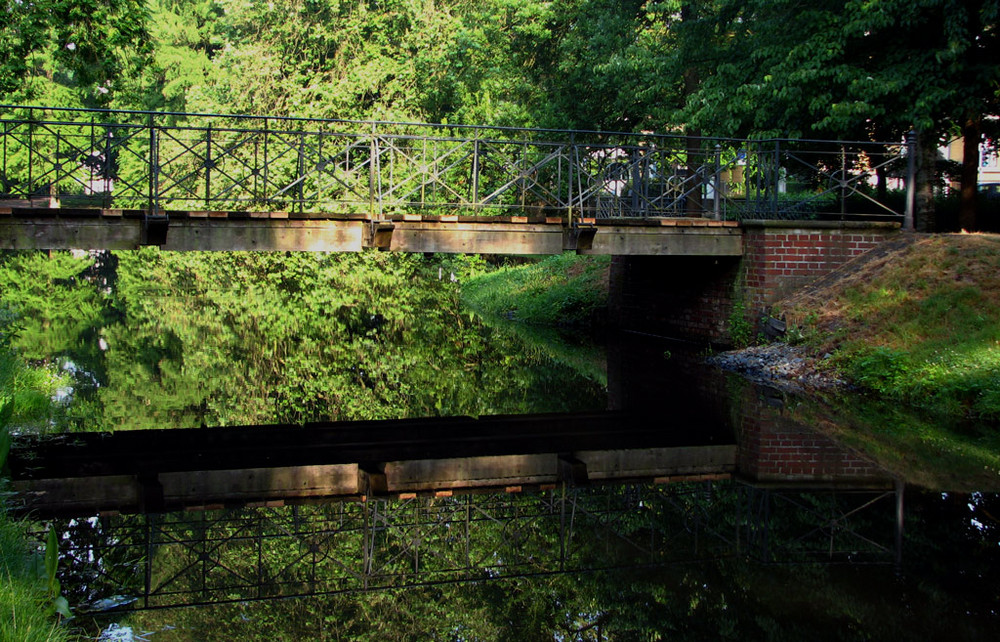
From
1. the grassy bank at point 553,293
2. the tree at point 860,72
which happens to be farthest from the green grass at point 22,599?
the grassy bank at point 553,293

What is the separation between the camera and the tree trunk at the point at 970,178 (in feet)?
60.3

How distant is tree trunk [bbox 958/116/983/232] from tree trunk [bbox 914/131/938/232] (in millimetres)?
843

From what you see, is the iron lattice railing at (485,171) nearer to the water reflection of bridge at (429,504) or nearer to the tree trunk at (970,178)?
the tree trunk at (970,178)

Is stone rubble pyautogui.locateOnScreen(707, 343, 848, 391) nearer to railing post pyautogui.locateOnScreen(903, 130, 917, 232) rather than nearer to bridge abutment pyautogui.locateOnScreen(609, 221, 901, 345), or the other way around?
bridge abutment pyautogui.locateOnScreen(609, 221, 901, 345)

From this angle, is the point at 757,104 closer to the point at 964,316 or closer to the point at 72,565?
the point at 964,316

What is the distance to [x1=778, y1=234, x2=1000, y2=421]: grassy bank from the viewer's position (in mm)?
11789

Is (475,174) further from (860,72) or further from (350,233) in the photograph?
(860,72)

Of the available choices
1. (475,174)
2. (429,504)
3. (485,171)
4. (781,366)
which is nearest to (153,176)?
(475,174)

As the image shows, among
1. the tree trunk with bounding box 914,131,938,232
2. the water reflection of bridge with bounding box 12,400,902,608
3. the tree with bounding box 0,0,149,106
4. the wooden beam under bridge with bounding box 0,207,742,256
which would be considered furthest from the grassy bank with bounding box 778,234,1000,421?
the tree with bounding box 0,0,149,106

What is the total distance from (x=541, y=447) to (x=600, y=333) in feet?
35.2

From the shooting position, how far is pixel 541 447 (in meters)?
10.5

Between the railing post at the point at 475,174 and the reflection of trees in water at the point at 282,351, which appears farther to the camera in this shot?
the railing post at the point at 475,174

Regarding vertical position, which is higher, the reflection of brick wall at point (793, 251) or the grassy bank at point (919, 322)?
the reflection of brick wall at point (793, 251)

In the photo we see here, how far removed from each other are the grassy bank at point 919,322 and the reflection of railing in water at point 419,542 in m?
4.19
